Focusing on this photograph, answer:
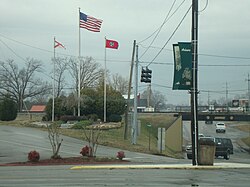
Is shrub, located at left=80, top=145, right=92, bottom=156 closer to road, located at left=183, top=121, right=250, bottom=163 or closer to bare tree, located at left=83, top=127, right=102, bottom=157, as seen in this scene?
bare tree, located at left=83, top=127, right=102, bottom=157

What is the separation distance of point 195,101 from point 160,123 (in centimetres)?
4262

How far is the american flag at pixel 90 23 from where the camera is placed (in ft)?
141

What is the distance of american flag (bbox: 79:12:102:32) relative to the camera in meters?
43.0

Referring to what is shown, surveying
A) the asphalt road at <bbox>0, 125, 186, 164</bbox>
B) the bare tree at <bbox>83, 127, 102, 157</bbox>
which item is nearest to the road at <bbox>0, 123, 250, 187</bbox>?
the asphalt road at <bbox>0, 125, 186, 164</bbox>

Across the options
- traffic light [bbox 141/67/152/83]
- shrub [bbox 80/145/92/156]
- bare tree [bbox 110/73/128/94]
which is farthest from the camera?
bare tree [bbox 110/73/128/94]

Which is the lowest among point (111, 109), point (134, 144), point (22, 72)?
point (134, 144)

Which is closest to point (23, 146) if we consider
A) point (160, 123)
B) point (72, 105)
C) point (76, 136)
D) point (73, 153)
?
point (73, 153)

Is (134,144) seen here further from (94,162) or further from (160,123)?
(160,123)

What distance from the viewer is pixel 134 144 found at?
36.8m

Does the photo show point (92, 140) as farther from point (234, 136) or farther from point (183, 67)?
point (234, 136)

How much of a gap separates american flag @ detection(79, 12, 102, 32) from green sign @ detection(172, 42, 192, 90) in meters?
22.6

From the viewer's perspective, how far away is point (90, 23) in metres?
43.3

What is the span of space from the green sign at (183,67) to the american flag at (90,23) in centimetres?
2264

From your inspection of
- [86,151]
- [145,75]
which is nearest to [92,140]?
[86,151]
